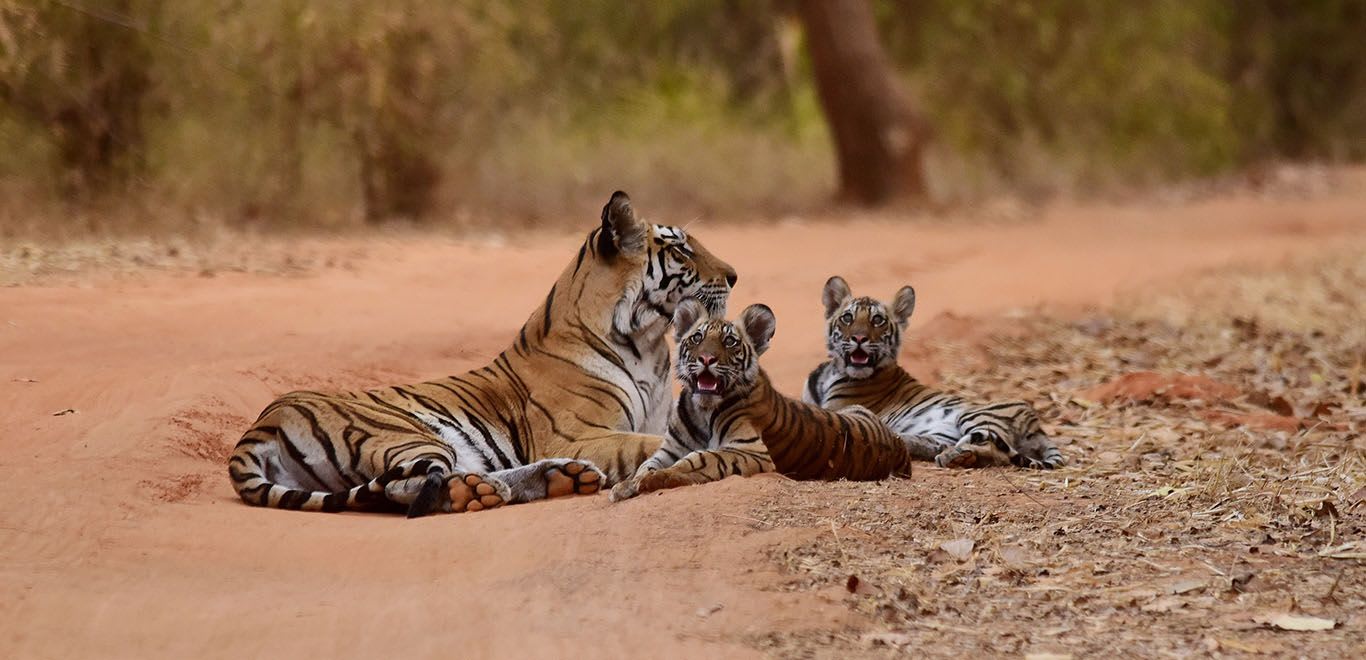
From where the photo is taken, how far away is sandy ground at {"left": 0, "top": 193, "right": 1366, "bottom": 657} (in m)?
4.70

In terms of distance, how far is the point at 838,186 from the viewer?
2117 cm

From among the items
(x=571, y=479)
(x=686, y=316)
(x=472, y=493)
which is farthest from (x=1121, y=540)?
(x=472, y=493)

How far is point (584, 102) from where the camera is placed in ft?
75.0

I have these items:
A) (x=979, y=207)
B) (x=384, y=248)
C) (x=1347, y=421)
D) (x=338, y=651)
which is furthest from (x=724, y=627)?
(x=979, y=207)

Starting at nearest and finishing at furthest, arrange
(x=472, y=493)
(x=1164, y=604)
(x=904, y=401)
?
(x=1164, y=604), (x=472, y=493), (x=904, y=401)

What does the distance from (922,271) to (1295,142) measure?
52.7ft

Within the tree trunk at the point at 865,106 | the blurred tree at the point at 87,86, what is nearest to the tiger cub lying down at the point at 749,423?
the blurred tree at the point at 87,86

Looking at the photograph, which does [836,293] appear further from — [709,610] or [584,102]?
[584,102]

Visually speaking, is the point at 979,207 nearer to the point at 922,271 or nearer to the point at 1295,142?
the point at 922,271

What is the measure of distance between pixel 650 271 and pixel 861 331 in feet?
3.62

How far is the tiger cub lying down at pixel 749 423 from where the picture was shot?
6.45 meters

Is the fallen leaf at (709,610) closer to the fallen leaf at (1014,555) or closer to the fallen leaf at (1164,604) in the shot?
the fallen leaf at (1014,555)

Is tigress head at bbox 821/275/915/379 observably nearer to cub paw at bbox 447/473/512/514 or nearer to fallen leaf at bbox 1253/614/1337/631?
cub paw at bbox 447/473/512/514

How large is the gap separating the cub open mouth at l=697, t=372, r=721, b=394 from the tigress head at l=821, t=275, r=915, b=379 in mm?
1580
